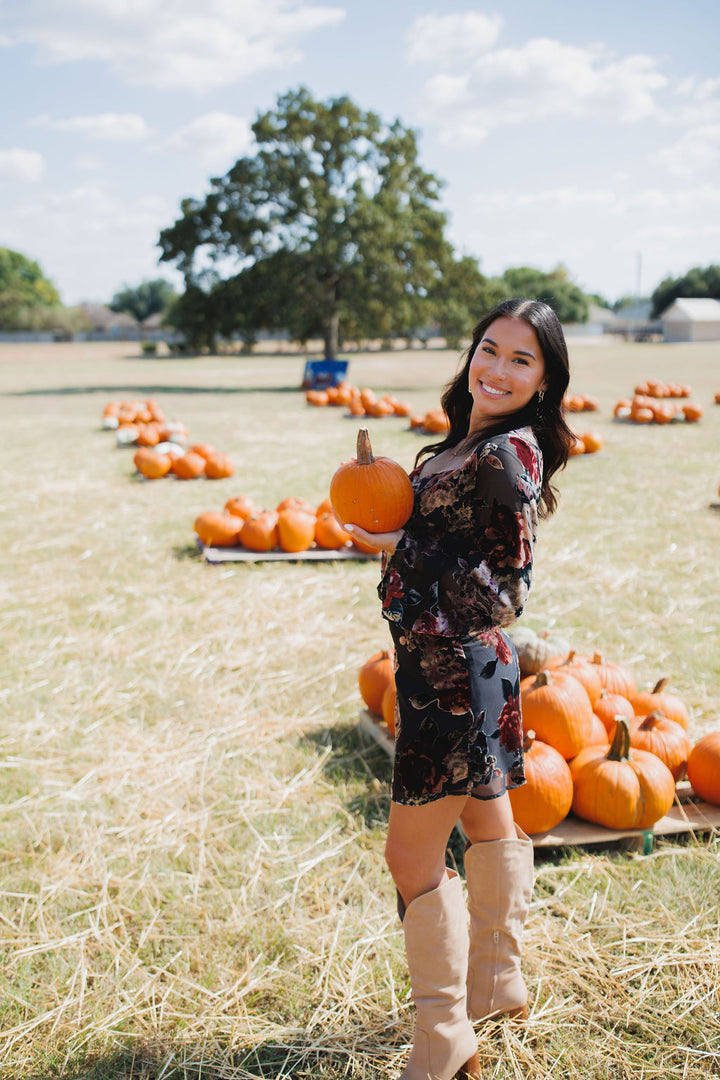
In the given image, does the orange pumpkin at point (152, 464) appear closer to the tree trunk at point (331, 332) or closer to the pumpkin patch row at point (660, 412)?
the pumpkin patch row at point (660, 412)

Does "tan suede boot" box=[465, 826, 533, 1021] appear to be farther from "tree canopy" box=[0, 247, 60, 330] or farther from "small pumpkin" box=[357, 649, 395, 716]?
"tree canopy" box=[0, 247, 60, 330]

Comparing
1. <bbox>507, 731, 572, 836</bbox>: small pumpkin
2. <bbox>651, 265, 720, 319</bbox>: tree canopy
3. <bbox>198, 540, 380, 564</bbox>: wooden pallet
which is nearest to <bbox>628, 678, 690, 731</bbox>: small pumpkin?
<bbox>507, 731, 572, 836</bbox>: small pumpkin

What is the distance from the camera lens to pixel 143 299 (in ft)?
430

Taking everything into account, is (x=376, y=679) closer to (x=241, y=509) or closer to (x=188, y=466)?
(x=241, y=509)

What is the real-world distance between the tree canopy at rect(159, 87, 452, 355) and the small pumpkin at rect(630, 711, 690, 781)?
869 inches

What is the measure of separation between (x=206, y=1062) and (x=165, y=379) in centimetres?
2974

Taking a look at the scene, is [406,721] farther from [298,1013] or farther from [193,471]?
[193,471]

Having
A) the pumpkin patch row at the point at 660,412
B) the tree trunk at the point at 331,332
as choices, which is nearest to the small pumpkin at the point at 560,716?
the pumpkin patch row at the point at 660,412

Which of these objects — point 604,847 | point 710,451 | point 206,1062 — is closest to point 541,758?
point 604,847

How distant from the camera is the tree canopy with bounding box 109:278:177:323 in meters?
130

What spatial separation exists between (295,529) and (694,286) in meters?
95.9

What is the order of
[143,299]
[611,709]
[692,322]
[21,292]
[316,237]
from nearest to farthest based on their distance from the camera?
1. [611,709]
2. [316,237]
3. [692,322]
4. [21,292]
5. [143,299]

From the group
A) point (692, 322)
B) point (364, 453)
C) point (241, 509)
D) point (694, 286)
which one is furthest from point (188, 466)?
point (694, 286)

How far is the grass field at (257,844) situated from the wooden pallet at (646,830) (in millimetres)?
66
